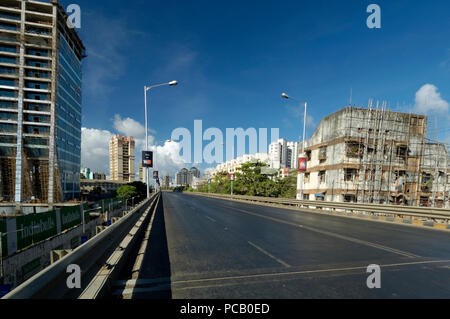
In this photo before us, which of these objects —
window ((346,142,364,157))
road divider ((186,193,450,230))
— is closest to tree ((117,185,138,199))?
road divider ((186,193,450,230))

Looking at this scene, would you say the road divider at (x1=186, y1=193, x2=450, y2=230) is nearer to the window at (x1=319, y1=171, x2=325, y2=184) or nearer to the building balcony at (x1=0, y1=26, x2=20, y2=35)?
the window at (x1=319, y1=171, x2=325, y2=184)

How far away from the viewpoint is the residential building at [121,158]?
16388 cm

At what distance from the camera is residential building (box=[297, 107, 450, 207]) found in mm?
23997

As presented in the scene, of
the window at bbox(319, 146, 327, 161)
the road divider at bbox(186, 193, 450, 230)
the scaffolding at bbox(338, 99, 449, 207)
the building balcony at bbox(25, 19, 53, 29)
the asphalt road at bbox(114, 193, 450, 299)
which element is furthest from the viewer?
the building balcony at bbox(25, 19, 53, 29)

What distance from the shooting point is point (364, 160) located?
23734mm

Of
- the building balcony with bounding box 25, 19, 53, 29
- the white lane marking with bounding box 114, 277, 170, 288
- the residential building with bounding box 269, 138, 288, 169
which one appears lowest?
the white lane marking with bounding box 114, 277, 170, 288

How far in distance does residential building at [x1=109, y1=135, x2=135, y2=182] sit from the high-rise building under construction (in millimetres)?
111339

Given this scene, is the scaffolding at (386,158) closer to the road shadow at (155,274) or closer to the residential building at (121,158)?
the road shadow at (155,274)

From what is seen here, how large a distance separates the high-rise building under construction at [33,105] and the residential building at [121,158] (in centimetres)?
11134

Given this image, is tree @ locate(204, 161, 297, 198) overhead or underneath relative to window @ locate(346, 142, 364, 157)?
underneath

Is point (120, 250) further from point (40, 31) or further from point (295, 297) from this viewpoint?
point (40, 31)

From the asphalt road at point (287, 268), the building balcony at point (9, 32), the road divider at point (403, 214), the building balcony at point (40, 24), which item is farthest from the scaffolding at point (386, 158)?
the building balcony at point (9, 32)
